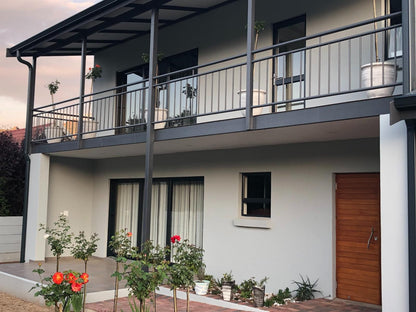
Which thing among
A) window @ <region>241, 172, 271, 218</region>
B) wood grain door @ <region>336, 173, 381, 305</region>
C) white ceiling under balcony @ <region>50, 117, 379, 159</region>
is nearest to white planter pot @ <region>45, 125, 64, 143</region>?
white ceiling under balcony @ <region>50, 117, 379, 159</region>

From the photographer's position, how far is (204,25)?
10.8m

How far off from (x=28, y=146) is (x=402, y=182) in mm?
10069

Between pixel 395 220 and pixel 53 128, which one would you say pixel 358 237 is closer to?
pixel 395 220

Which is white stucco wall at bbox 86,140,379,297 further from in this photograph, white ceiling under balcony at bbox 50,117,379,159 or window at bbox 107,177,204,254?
window at bbox 107,177,204,254

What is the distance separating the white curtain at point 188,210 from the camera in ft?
35.2

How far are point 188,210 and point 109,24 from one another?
458cm

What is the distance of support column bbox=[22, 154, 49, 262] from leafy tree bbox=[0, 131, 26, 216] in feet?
3.02

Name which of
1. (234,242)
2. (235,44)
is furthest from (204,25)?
(234,242)

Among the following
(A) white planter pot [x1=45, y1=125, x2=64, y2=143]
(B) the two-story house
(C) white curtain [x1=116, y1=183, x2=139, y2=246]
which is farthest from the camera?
(C) white curtain [x1=116, y1=183, x2=139, y2=246]

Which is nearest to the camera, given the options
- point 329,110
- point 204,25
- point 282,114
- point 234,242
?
point 329,110

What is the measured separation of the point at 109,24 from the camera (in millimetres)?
10758

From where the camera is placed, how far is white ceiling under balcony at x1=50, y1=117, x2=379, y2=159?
6900 mm

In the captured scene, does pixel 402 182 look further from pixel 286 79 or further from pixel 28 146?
pixel 28 146

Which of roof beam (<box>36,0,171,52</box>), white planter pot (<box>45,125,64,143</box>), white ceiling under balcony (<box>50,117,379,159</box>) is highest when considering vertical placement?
roof beam (<box>36,0,171,52</box>)
